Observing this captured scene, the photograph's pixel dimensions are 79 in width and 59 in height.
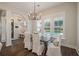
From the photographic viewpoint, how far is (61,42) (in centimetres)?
217

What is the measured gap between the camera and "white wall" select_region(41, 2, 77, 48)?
210 cm

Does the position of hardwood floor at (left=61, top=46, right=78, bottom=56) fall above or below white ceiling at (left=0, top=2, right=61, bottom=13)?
below

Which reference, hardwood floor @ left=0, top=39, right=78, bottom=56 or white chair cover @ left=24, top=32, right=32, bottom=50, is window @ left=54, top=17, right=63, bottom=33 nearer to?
hardwood floor @ left=0, top=39, right=78, bottom=56

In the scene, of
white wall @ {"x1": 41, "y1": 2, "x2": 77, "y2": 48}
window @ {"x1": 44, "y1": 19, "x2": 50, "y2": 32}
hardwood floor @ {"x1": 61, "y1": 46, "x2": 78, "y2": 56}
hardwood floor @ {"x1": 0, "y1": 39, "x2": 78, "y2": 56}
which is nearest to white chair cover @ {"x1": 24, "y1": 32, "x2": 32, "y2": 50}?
hardwood floor @ {"x1": 0, "y1": 39, "x2": 78, "y2": 56}

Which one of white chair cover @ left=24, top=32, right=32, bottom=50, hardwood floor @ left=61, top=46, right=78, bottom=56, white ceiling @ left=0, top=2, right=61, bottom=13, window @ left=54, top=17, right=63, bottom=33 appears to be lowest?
hardwood floor @ left=61, top=46, right=78, bottom=56

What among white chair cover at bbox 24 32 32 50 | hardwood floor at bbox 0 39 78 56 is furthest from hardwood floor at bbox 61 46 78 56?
white chair cover at bbox 24 32 32 50

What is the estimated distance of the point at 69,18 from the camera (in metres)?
2.14

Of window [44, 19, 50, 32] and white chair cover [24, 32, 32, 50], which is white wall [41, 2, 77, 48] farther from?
white chair cover [24, 32, 32, 50]

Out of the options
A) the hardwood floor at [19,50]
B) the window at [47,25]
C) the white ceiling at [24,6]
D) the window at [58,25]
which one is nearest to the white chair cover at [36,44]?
the hardwood floor at [19,50]

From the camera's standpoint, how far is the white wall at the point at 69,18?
2100mm

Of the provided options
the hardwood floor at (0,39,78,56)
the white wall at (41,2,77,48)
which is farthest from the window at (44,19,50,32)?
the hardwood floor at (0,39,78,56)

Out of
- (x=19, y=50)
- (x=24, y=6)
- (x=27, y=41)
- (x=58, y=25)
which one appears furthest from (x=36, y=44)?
(x=24, y=6)

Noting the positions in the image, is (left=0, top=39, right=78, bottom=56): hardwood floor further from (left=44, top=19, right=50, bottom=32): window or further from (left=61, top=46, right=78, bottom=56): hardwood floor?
(left=44, top=19, right=50, bottom=32): window

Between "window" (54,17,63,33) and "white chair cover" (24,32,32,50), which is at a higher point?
"window" (54,17,63,33)
